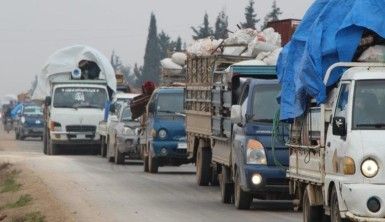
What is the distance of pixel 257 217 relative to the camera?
64.0 feet

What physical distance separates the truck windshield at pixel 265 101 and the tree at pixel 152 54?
400ft

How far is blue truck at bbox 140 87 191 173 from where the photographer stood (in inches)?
1243

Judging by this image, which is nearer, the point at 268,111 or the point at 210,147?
the point at 268,111

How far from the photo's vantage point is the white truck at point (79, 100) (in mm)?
43438

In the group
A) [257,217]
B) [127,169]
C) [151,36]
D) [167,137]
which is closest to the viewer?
[257,217]

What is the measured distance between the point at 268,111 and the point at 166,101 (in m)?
11.5

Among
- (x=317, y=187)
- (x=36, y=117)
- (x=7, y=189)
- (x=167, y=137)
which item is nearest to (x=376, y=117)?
(x=317, y=187)

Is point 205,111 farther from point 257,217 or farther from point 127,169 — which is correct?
point 127,169

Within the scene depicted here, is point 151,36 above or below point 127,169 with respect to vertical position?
above

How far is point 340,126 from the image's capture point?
14.1 metres

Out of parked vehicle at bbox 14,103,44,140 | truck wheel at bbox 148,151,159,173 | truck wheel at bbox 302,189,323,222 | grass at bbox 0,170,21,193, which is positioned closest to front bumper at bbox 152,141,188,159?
truck wheel at bbox 148,151,159,173

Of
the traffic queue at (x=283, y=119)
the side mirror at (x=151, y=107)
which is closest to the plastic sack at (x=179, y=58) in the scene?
the traffic queue at (x=283, y=119)

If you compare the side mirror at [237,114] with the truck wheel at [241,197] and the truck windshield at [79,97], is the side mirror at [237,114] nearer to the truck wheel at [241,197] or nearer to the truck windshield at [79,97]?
the truck wheel at [241,197]

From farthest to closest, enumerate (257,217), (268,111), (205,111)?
(205,111) → (268,111) → (257,217)
